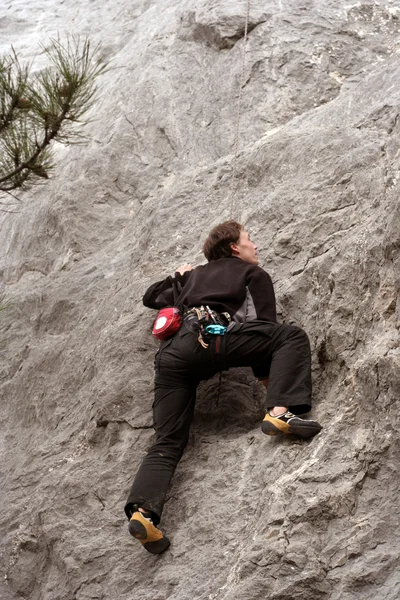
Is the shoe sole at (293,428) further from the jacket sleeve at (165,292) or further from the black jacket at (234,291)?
the jacket sleeve at (165,292)

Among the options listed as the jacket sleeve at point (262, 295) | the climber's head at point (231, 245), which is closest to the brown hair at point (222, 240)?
the climber's head at point (231, 245)

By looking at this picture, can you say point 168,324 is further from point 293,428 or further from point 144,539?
point 144,539

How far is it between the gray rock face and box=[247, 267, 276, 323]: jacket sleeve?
319mm

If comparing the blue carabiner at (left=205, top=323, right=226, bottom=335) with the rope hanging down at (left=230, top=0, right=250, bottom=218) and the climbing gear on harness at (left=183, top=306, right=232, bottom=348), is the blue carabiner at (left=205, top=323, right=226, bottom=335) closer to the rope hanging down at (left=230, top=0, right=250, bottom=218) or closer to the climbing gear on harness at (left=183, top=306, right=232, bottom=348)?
the climbing gear on harness at (left=183, top=306, right=232, bottom=348)

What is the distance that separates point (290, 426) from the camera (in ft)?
17.2

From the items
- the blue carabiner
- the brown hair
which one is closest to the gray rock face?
the brown hair

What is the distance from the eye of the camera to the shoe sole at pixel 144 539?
208 inches

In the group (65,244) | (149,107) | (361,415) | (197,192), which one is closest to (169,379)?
(361,415)

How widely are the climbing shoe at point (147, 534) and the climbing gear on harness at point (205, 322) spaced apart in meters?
1.13

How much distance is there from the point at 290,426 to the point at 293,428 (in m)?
0.02

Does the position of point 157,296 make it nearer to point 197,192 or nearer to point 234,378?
point 234,378

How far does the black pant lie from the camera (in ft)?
17.7

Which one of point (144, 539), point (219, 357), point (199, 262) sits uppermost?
point (219, 357)

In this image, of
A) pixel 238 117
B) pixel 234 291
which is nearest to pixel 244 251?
pixel 234 291
